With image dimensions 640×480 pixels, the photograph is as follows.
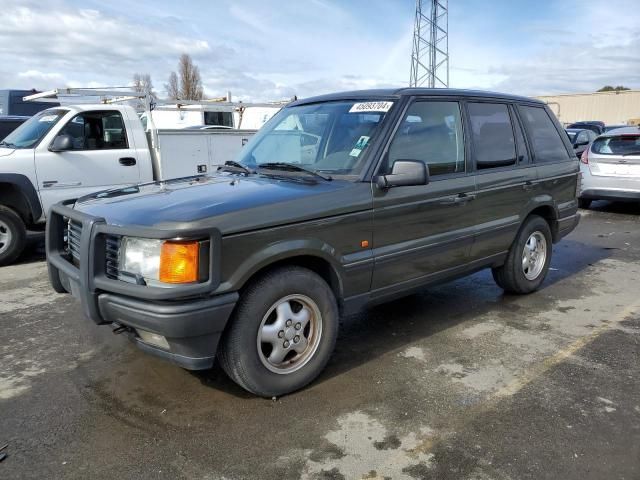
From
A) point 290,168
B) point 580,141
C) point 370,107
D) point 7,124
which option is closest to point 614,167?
point 580,141

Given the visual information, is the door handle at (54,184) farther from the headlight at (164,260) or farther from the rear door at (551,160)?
the rear door at (551,160)

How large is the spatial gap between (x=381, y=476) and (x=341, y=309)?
1.23 m

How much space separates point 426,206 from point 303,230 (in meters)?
1.17

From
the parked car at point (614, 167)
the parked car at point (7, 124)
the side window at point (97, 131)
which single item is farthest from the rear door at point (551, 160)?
the parked car at point (7, 124)

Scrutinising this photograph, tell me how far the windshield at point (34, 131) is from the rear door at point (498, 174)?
5577 millimetres

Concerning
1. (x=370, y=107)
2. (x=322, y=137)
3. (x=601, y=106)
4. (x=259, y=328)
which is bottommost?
(x=259, y=328)

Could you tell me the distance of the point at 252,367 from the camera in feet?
10.4

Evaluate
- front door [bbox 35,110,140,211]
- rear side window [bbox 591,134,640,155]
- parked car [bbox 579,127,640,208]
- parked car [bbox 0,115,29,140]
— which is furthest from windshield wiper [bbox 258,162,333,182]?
rear side window [bbox 591,134,640,155]

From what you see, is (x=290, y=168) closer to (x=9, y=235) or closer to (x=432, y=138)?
(x=432, y=138)

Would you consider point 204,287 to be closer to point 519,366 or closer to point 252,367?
point 252,367

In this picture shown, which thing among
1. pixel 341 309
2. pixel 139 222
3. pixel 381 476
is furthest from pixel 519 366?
pixel 139 222

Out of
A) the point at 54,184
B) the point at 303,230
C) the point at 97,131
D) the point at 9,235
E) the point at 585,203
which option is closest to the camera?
the point at 303,230

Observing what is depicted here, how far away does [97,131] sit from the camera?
25.0 feet

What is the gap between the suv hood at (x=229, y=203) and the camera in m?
2.96
